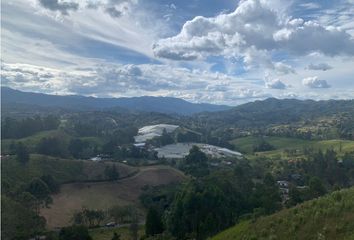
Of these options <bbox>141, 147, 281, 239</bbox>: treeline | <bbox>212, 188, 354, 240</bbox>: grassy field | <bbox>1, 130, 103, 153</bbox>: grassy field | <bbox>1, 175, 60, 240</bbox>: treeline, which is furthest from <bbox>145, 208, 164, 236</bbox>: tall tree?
<bbox>1, 130, 103, 153</bbox>: grassy field

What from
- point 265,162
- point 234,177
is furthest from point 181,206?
point 265,162

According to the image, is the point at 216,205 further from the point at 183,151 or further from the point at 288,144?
the point at 288,144

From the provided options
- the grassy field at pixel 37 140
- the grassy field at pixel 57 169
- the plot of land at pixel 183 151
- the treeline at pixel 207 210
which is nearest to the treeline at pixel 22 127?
the grassy field at pixel 37 140

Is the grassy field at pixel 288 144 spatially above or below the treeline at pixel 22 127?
below

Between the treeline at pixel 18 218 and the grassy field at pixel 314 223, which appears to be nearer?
the grassy field at pixel 314 223

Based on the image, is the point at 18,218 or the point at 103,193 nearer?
the point at 18,218

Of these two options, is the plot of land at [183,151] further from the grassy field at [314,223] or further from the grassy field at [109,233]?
the grassy field at [314,223]

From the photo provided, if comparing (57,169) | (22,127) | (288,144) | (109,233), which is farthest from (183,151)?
(109,233)
